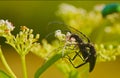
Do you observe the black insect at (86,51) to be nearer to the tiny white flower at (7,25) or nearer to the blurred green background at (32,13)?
the tiny white flower at (7,25)

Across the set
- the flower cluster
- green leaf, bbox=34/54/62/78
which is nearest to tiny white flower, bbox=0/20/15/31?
the flower cluster

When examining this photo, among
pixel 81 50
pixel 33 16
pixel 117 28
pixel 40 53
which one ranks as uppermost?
pixel 81 50

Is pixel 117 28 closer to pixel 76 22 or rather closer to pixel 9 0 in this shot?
pixel 76 22

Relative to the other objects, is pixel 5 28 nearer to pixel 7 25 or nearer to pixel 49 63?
pixel 7 25

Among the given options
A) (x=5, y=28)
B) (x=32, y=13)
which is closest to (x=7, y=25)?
(x=5, y=28)

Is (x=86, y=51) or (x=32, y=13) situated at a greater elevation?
(x=86, y=51)

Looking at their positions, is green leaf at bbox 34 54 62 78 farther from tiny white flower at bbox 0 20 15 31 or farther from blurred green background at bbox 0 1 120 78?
blurred green background at bbox 0 1 120 78

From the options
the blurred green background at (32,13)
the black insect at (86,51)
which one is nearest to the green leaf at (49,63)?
the black insect at (86,51)

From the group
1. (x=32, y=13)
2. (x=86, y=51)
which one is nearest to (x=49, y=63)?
(x=86, y=51)

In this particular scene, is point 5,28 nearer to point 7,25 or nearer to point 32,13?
point 7,25

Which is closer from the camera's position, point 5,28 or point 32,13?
point 5,28

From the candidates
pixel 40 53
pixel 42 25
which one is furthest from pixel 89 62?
pixel 42 25
